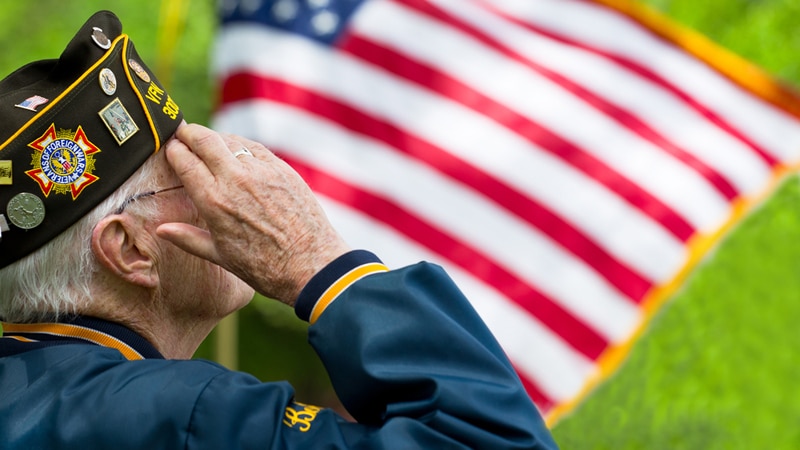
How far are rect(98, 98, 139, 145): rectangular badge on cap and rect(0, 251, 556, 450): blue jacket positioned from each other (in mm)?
350

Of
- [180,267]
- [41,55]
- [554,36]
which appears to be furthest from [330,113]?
[41,55]

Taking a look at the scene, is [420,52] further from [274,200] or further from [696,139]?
[274,200]

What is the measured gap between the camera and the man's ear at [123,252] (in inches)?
63.8

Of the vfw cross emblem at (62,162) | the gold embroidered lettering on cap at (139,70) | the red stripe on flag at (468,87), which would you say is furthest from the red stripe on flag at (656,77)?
the vfw cross emblem at (62,162)

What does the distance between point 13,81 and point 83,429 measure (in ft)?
1.96

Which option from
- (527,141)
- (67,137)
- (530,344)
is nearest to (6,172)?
(67,137)

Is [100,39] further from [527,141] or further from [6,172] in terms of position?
[527,141]

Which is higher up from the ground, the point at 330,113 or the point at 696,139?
the point at 696,139

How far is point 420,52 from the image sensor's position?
15.3ft

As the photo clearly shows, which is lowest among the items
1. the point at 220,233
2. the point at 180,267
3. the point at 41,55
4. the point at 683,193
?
the point at 41,55

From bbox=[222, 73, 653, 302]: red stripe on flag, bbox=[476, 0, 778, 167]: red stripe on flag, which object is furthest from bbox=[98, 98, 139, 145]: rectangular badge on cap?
bbox=[476, 0, 778, 167]: red stripe on flag

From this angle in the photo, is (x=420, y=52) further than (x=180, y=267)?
Yes

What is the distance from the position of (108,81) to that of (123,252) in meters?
0.28

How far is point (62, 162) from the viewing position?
63.3 inches
